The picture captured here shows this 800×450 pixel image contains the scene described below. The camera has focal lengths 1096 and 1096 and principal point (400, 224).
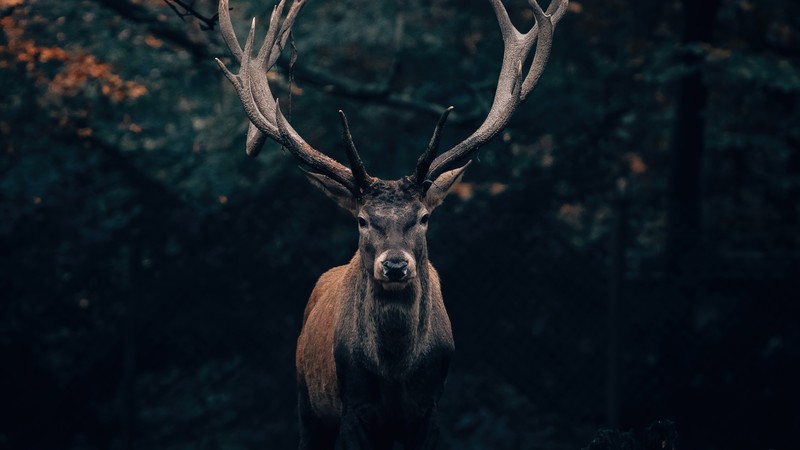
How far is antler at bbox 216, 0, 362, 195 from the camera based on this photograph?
212 inches

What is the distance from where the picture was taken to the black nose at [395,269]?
467 centimetres

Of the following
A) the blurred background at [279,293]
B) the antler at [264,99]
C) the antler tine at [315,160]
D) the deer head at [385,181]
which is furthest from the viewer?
the blurred background at [279,293]

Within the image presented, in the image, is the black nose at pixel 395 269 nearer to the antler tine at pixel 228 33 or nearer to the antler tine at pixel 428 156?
the antler tine at pixel 428 156

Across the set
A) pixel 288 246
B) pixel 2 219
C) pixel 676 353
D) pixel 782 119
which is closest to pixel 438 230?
pixel 288 246

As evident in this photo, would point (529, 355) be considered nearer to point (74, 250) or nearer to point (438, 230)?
point (438, 230)

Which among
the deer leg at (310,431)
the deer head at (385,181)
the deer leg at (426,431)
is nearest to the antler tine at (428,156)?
the deer head at (385,181)

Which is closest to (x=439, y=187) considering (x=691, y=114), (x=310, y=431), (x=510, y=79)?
(x=510, y=79)

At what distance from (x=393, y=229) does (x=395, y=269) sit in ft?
0.85

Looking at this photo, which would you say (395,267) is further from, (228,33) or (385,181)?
(228,33)

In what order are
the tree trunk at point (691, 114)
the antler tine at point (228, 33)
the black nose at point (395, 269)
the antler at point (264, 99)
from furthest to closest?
1. the tree trunk at point (691, 114)
2. the antler tine at point (228, 33)
3. the antler at point (264, 99)
4. the black nose at point (395, 269)

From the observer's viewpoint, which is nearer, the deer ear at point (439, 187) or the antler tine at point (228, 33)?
the deer ear at point (439, 187)

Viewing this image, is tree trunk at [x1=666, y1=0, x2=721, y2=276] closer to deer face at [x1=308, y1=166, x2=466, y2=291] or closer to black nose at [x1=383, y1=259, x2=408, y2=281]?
deer face at [x1=308, y1=166, x2=466, y2=291]

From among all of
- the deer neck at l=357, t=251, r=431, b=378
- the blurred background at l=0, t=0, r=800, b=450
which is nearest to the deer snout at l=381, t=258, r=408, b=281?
the deer neck at l=357, t=251, r=431, b=378

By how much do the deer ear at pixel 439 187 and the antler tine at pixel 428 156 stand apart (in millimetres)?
166
